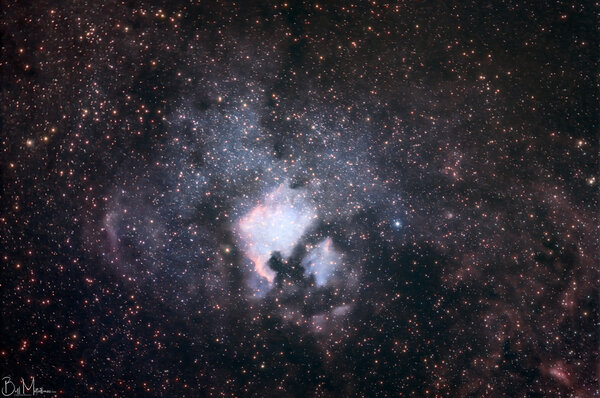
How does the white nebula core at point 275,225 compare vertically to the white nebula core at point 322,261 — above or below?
above

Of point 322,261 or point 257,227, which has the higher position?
point 257,227

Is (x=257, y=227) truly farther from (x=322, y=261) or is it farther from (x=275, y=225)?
(x=322, y=261)

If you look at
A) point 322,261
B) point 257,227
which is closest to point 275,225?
point 257,227

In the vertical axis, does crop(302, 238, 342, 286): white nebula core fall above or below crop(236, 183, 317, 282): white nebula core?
below

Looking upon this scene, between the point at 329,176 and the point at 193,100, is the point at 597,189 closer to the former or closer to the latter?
the point at 329,176
